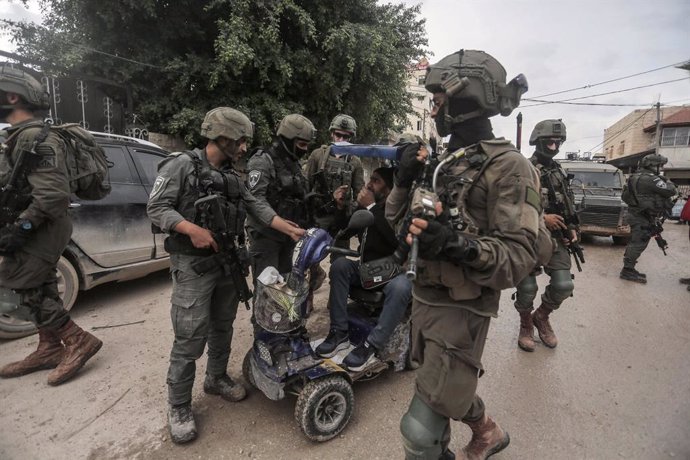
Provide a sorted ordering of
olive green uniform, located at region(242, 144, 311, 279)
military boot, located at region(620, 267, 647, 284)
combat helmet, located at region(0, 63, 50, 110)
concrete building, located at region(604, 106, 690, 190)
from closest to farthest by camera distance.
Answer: combat helmet, located at region(0, 63, 50, 110)
olive green uniform, located at region(242, 144, 311, 279)
military boot, located at region(620, 267, 647, 284)
concrete building, located at region(604, 106, 690, 190)

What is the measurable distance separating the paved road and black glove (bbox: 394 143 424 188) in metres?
1.66

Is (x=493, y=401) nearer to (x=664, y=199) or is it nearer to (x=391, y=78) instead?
(x=664, y=199)

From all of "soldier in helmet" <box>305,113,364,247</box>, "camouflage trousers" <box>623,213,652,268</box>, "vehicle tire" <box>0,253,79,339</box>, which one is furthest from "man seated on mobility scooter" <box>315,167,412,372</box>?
"camouflage trousers" <box>623,213,652,268</box>

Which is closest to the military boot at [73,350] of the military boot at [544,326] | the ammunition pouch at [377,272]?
the ammunition pouch at [377,272]

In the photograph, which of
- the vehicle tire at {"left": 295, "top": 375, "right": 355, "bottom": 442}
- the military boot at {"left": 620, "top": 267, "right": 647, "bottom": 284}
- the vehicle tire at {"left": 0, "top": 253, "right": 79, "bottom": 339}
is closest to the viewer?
the vehicle tire at {"left": 295, "top": 375, "right": 355, "bottom": 442}

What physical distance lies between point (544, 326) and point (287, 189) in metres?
2.92

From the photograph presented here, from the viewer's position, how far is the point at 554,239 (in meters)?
3.43

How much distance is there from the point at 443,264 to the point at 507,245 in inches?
10.7

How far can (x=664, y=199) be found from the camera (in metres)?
5.86

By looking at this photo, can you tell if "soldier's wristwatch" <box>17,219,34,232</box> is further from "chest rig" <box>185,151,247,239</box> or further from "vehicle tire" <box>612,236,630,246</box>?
"vehicle tire" <box>612,236,630,246</box>

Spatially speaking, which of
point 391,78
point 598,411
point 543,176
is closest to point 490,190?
point 598,411

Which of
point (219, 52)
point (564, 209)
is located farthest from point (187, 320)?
point (219, 52)

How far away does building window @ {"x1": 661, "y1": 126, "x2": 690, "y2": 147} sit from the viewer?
2839cm

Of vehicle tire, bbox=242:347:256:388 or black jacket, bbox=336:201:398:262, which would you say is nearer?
vehicle tire, bbox=242:347:256:388
